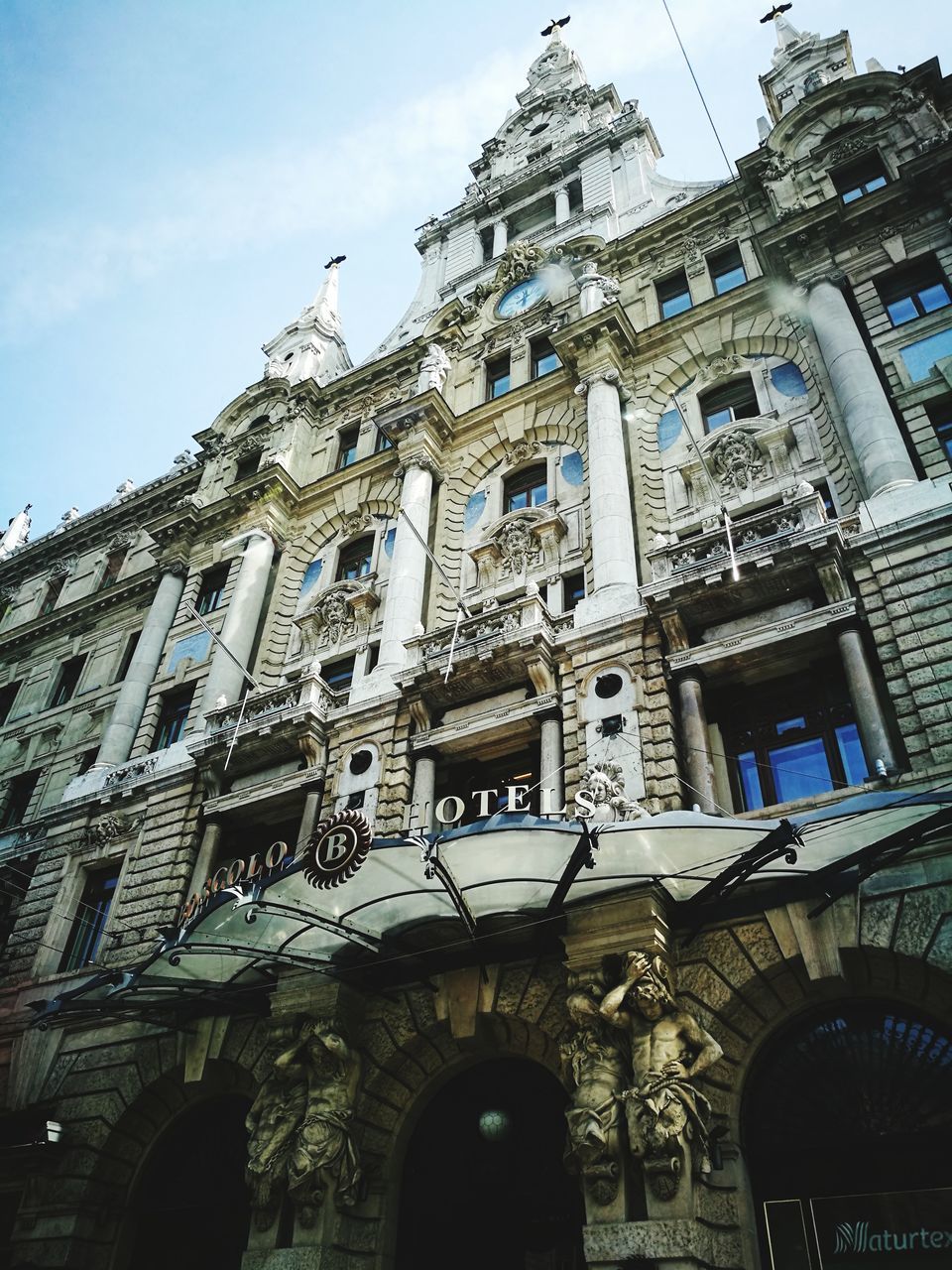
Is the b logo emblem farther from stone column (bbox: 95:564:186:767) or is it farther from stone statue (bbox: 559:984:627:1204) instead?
stone column (bbox: 95:564:186:767)

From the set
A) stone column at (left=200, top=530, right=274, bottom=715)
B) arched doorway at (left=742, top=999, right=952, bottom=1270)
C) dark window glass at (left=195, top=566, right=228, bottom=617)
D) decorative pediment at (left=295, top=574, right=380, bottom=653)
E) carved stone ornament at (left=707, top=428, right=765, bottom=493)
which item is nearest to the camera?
arched doorway at (left=742, top=999, right=952, bottom=1270)

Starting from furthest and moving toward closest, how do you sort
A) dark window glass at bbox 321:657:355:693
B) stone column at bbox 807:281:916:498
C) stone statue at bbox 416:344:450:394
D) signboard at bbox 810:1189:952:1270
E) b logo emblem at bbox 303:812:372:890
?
stone statue at bbox 416:344:450:394
dark window glass at bbox 321:657:355:693
stone column at bbox 807:281:916:498
b logo emblem at bbox 303:812:372:890
signboard at bbox 810:1189:952:1270

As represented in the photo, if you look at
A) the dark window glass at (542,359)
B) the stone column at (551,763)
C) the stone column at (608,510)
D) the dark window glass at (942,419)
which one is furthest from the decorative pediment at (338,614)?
the dark window glass at (942,419)

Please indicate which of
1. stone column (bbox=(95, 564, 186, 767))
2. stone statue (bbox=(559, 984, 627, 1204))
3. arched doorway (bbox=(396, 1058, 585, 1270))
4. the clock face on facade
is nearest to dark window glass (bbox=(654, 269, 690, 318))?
the clock face on facade

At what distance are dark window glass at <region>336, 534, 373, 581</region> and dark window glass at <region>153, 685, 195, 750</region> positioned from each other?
239 inches

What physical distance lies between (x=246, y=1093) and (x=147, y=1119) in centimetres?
287

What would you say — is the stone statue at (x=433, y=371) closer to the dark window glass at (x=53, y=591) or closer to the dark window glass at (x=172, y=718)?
the dark window glass at (x=172, y=718)

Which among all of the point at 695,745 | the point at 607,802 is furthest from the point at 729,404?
the point at 607,802

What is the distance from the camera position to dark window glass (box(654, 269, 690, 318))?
91.7 ft

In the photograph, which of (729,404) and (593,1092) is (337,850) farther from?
(729,404)

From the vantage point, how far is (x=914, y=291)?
21953mm

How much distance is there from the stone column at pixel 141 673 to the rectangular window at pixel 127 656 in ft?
3.50

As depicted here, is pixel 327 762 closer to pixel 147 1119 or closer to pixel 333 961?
pixel 333 961

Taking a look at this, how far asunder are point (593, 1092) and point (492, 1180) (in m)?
3.72
